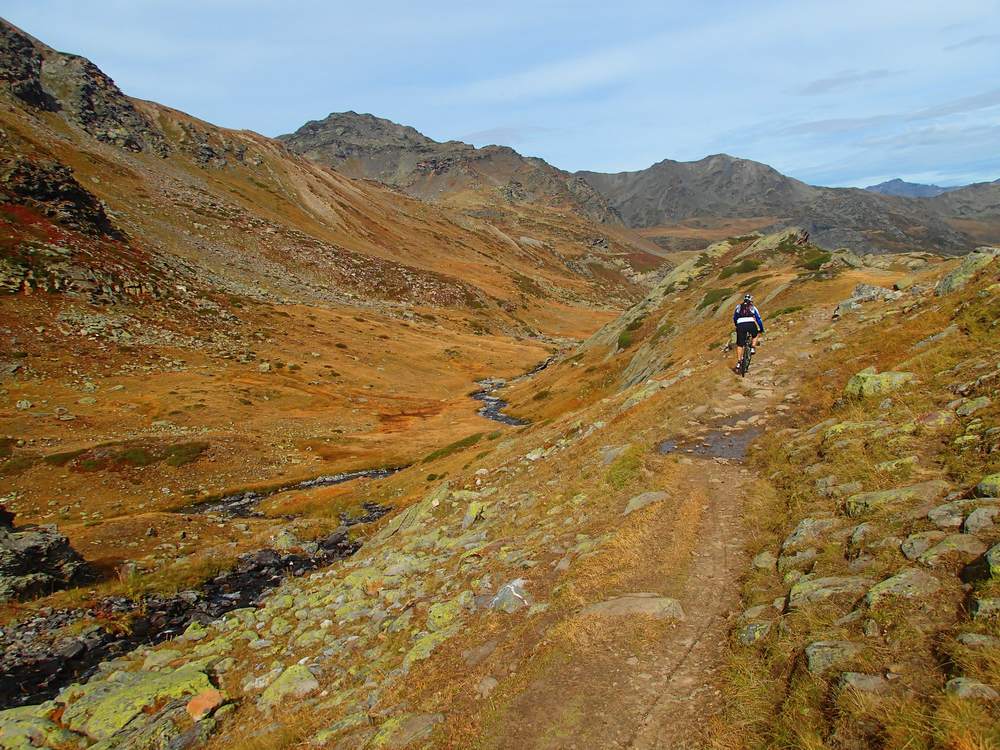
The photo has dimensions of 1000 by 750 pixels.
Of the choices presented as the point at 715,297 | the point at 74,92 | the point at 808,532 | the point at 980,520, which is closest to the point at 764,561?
the point at 808,532

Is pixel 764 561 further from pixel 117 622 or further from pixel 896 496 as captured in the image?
pixel 117 622

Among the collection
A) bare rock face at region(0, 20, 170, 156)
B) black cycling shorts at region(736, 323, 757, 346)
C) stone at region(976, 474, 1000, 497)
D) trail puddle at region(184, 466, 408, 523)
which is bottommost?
trail puddle at region(184, 466, 408, 523)

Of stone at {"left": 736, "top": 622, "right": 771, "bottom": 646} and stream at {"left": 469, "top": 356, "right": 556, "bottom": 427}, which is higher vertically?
stone at {"left": 736, "top": 622, "right": 771, "bottom": 646}

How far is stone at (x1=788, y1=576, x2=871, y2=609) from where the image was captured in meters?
7.73

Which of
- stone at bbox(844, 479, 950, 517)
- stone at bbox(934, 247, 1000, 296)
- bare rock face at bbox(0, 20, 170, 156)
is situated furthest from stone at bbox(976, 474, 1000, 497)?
bare rock face at bbox(0, 20, 170, 156)

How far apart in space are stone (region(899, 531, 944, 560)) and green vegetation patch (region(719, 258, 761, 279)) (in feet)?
184

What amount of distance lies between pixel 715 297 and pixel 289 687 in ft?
159

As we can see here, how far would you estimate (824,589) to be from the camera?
7977 mm

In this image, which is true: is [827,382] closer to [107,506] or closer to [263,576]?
[263,576]

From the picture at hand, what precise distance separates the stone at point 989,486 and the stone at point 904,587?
221 centimetres

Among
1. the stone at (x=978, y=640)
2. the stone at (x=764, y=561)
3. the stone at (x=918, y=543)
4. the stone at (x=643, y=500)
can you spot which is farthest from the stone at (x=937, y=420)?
the stone at (x=978, y=640)

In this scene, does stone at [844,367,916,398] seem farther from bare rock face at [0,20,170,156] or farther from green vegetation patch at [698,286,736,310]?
bare rock face at [0,20,170,156]

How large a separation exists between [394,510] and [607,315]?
490ft

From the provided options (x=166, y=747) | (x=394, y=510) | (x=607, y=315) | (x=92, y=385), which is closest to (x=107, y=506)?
(x=394, y=510)
